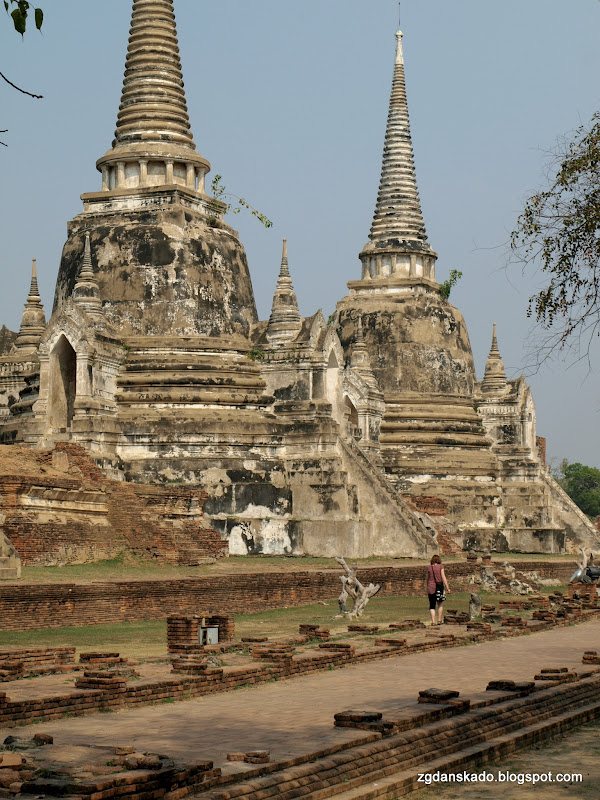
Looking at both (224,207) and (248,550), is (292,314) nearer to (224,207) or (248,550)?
(224,207)

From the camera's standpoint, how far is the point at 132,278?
28.6m

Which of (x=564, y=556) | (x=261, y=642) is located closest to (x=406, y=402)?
(x=564, y=556)

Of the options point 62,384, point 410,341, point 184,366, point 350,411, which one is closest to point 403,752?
point 184,366

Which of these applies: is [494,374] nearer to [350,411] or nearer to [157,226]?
[350,411]

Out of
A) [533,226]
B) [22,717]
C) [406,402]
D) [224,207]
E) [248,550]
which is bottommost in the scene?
[22,717]

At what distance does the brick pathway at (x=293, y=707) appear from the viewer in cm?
852

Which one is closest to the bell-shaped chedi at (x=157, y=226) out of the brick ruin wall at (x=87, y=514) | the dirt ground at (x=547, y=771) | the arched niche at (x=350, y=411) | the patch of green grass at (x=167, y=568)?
the brick ruin wall at (x=87, y=514)

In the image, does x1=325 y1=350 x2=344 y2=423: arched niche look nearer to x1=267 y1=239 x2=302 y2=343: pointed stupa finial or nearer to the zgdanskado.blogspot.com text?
x1=267 y1=239 x2=302 y2=343: pointed stupa finial

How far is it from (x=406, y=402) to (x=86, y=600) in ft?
71.7

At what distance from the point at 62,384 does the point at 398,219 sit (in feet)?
51.1

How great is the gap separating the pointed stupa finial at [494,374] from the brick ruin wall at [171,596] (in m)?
16.3

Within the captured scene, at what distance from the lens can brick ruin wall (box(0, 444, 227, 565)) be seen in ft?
68.0

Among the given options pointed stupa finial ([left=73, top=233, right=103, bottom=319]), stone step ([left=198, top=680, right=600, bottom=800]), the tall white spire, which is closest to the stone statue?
stone step ([left=198, top=680, right=600, bottom=800])

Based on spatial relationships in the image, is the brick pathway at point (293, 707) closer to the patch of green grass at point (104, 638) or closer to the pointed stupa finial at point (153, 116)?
the patch of green grass at point (104, 638)
